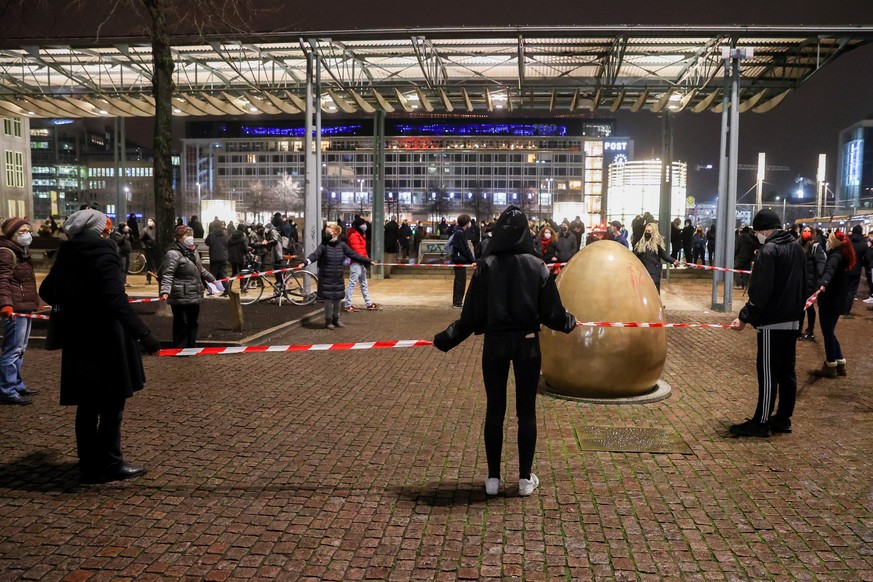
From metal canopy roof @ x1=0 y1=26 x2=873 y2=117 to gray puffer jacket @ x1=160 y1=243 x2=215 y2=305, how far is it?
8.59 m

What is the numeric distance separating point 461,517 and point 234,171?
15575 centimetres

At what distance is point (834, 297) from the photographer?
9680 millimetres

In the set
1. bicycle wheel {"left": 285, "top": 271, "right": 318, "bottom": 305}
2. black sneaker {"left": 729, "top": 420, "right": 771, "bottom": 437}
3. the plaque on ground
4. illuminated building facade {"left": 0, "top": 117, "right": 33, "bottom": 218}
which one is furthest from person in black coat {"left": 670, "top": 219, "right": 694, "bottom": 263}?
illuminated building facade {"left": 0, "top": 117, "right": 33, "bottom": 218}

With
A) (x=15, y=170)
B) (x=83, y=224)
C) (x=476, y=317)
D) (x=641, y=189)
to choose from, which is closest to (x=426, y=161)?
(x=15, y=170)

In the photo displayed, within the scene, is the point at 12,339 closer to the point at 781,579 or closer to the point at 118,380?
the point at 118,380

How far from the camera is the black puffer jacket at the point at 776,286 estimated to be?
639 cm

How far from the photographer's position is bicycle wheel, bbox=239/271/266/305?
1674 centimetres

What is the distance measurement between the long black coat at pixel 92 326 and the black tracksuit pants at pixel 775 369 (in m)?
5.05

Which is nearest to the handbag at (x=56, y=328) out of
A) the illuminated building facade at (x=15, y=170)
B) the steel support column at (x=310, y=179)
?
the steel support column at (x=310, y=179)

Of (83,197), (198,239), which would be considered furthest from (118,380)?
(83,197)

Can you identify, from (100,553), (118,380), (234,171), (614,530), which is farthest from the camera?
(234,171)

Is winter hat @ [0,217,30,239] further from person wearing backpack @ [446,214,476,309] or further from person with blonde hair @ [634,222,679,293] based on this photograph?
person with blonde hair @ [634,222,679,293]

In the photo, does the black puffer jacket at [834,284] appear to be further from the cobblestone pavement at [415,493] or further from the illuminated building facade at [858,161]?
the illuminated building facade at [858,161]

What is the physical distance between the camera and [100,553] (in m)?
4.13
